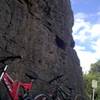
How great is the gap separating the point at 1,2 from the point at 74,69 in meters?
6.73

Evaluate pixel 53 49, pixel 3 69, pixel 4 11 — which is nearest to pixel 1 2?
pixel 4 11

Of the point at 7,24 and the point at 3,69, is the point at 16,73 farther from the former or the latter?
the point at 3,69

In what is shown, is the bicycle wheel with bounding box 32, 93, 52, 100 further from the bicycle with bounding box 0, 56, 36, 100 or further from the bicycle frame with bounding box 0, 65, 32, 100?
the bicycle frame with bounding box 0, 65, 32, 100

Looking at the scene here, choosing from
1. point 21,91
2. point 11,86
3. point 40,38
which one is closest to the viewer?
point 11,86

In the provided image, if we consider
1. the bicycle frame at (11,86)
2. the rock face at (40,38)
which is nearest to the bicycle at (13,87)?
the bicycle frame at (11,86)

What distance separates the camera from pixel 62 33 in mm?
13648

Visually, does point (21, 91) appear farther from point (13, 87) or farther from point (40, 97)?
point (13, 87)

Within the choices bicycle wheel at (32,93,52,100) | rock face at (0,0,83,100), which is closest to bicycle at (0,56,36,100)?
bicycle wheel at (32,93,52,100)

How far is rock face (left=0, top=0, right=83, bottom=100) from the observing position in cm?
952

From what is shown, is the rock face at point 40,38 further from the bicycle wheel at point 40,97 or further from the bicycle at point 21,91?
the bicycle wheel at point 40,97

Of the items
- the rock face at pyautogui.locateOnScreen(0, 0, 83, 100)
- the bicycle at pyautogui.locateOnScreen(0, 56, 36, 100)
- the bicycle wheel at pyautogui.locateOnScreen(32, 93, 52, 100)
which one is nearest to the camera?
the bicycle at pyautogui.locateOnScreen(0, 56, 36, 100)

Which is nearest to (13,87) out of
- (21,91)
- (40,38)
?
(21,91)

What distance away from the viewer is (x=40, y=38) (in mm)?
11484

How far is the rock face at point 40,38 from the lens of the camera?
375 inches
